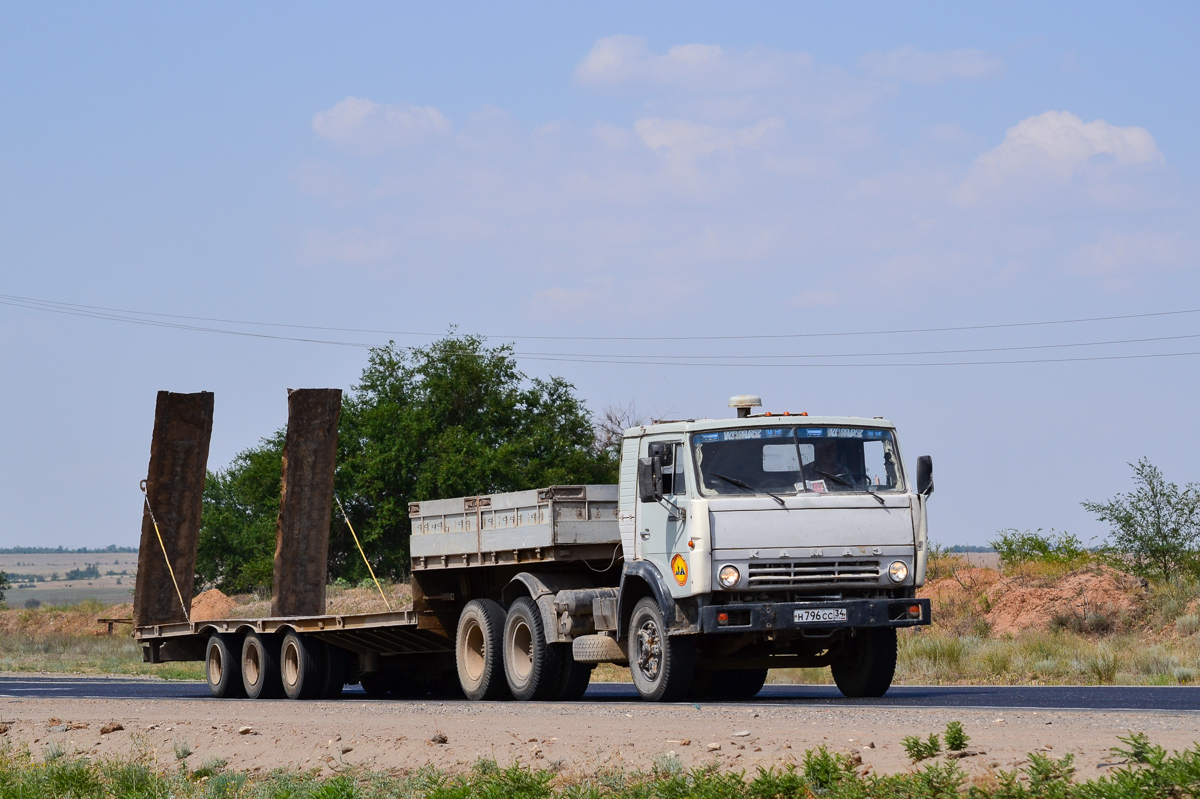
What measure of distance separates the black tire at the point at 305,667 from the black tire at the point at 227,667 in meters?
1.31

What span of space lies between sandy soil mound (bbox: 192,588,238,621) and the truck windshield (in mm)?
30579

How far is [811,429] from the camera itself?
14.9 metres

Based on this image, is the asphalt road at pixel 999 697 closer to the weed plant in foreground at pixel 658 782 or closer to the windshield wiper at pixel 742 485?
the windshield wiper at pixel 742 485

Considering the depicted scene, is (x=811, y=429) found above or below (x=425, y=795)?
above

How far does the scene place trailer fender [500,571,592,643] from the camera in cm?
1619

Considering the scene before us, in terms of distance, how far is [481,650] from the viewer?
58.7 ft

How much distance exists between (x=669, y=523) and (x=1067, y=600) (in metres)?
18.2

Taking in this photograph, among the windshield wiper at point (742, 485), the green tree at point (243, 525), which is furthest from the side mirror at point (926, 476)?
the green tree at point (243, 525)

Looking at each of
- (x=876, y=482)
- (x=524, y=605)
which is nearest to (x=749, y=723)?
(x=876, y=482)

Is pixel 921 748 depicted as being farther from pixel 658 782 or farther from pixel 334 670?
pixel 334 670

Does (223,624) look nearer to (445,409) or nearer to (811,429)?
(811,429)

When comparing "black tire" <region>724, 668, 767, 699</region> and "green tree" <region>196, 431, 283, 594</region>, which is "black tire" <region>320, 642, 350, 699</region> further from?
"green tree" <region>196, 431, 283, 594</region>

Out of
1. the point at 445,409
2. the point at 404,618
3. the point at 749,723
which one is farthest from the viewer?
the point at 445,409

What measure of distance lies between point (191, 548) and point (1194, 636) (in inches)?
674
